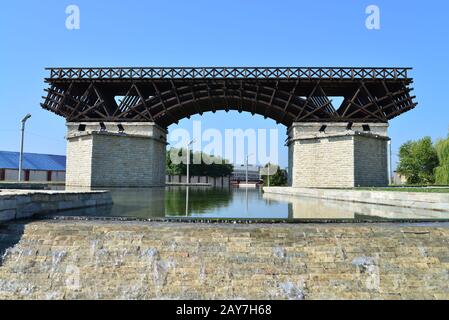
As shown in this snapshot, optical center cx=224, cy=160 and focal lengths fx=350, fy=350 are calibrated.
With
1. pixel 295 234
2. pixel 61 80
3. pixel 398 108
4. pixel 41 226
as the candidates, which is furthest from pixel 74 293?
pixel 398 108

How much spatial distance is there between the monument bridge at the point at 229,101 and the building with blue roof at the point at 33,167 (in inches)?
1109

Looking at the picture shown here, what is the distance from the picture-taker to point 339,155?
3023 centimetres

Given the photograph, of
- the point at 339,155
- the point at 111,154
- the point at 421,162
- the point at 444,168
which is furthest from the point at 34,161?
the point at 421,162

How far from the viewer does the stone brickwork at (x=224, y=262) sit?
7551 mm

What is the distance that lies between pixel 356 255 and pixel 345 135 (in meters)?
23.3

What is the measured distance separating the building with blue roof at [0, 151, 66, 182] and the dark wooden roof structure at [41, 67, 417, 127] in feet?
92.4

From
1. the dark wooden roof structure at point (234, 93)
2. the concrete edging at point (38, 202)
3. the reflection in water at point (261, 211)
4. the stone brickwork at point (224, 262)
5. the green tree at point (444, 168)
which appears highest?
the dark wooden roof structure at point (234, 93)

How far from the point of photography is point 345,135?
30.0m

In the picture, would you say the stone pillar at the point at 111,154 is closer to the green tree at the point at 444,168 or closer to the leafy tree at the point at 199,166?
the green tree at the point at 444,168

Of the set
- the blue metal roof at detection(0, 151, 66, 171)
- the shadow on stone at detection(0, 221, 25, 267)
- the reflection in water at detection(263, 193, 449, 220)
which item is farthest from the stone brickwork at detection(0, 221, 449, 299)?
the blue metal roof at detection(0, 151, 66, 171)

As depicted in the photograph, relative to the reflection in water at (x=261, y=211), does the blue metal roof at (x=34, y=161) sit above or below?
above

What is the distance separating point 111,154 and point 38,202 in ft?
67.9

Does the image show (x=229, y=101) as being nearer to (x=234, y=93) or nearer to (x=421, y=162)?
(x=234, y=93)

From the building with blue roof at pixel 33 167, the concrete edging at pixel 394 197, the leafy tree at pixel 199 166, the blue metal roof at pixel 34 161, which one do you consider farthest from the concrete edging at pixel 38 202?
the leafy tree at pixel 199 166
